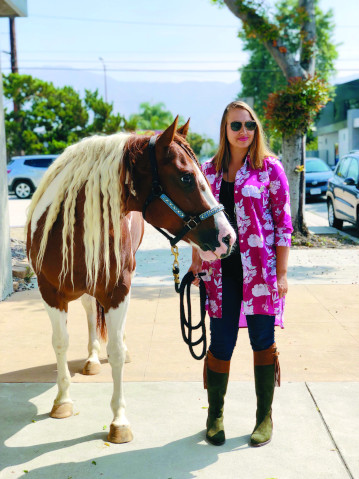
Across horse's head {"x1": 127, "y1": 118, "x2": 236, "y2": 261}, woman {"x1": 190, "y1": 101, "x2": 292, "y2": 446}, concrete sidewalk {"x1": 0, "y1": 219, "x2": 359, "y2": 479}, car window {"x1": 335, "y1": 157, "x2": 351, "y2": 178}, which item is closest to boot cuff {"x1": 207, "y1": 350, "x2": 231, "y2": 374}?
woman {"x1": 190, "y1": 101, "x2": 292, "y2": 446}

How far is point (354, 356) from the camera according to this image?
13.4 ft

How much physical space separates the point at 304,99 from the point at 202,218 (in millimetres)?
7511

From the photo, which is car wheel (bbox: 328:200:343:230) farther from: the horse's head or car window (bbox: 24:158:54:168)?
car window (bbox: 24:158:54:168)

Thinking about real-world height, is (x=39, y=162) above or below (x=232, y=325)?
above

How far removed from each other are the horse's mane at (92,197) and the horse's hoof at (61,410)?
877mm

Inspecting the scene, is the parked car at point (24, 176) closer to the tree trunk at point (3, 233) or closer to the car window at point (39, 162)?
the car window at point (39, 162)

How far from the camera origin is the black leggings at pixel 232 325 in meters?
2.79

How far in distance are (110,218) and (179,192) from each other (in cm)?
45

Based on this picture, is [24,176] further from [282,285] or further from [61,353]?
[282,285]

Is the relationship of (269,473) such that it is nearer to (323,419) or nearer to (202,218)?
(323,419)

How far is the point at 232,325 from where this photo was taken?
285 cm

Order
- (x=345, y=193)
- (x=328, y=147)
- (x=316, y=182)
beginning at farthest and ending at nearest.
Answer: (x=328, y=147) < (x=316, y=182) < (x=345, y=193)

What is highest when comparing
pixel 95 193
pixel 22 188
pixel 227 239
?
pixel 95 193

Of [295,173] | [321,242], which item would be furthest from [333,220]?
[295,173]
